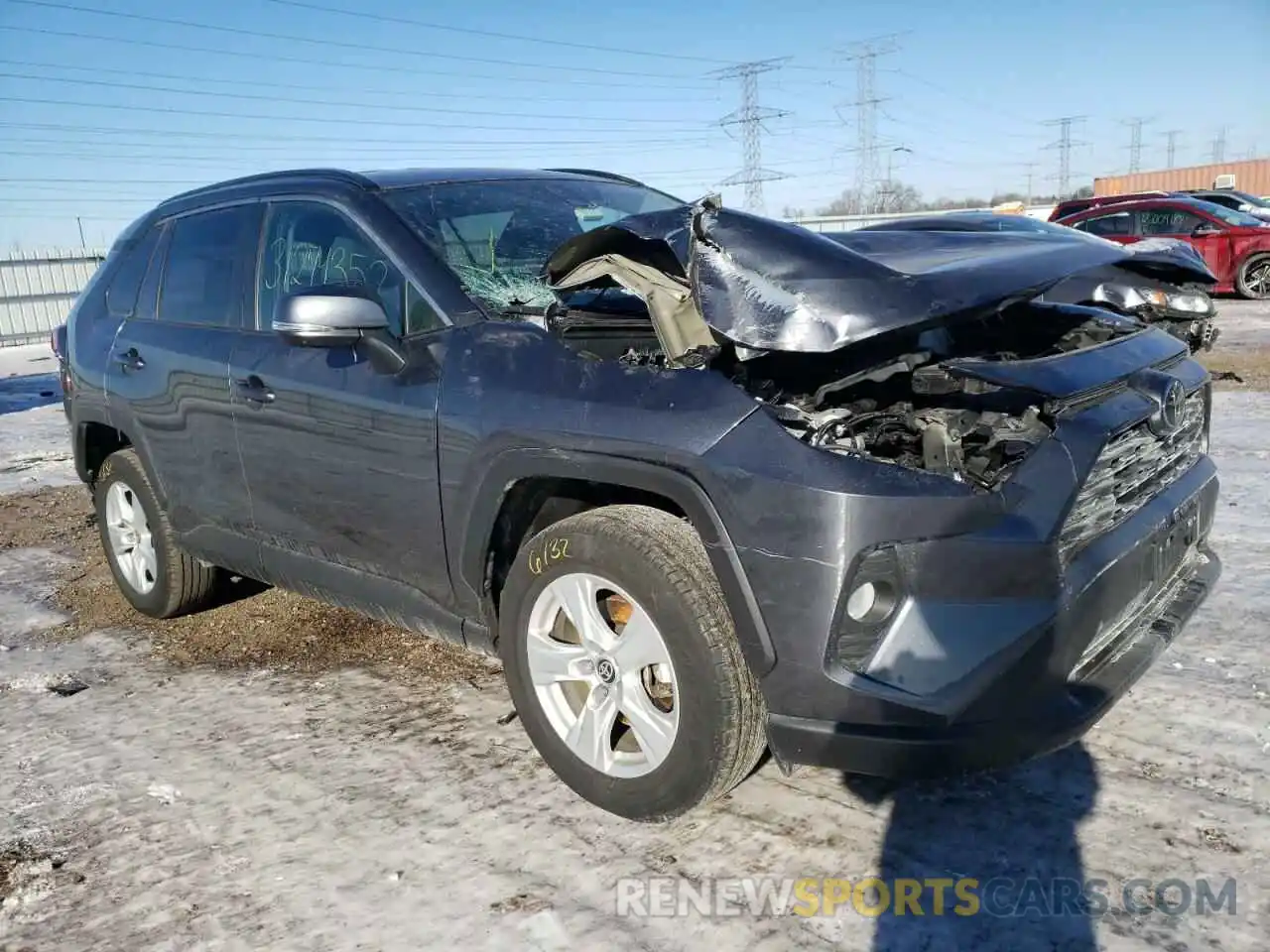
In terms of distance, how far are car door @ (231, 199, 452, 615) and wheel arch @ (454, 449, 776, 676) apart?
0.18 metres

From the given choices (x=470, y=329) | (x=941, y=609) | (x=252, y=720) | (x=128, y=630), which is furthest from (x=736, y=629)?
(x=128, y=630)

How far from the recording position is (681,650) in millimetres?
2449

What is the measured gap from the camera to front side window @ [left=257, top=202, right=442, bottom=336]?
3.19m

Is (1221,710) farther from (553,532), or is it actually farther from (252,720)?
(252,720)

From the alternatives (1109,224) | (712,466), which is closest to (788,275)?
(712,466)

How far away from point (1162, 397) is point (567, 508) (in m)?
1.63

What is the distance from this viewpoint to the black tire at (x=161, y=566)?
442cm

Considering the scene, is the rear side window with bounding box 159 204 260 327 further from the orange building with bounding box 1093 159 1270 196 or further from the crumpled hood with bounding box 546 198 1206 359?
the orange building with bounding box 1093 159 1270 196

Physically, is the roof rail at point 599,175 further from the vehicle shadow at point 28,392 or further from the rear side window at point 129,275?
the vehicle shadow at point 28,392

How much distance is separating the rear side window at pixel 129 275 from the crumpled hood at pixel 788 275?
241 cm

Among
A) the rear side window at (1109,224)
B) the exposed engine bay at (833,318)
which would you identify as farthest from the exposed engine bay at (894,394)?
the rear side window at (1109,224)

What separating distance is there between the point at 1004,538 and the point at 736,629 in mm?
634

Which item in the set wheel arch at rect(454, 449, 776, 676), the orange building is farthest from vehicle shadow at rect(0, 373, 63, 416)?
the orange building

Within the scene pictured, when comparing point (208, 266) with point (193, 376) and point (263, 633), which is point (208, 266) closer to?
point (193, 376)
